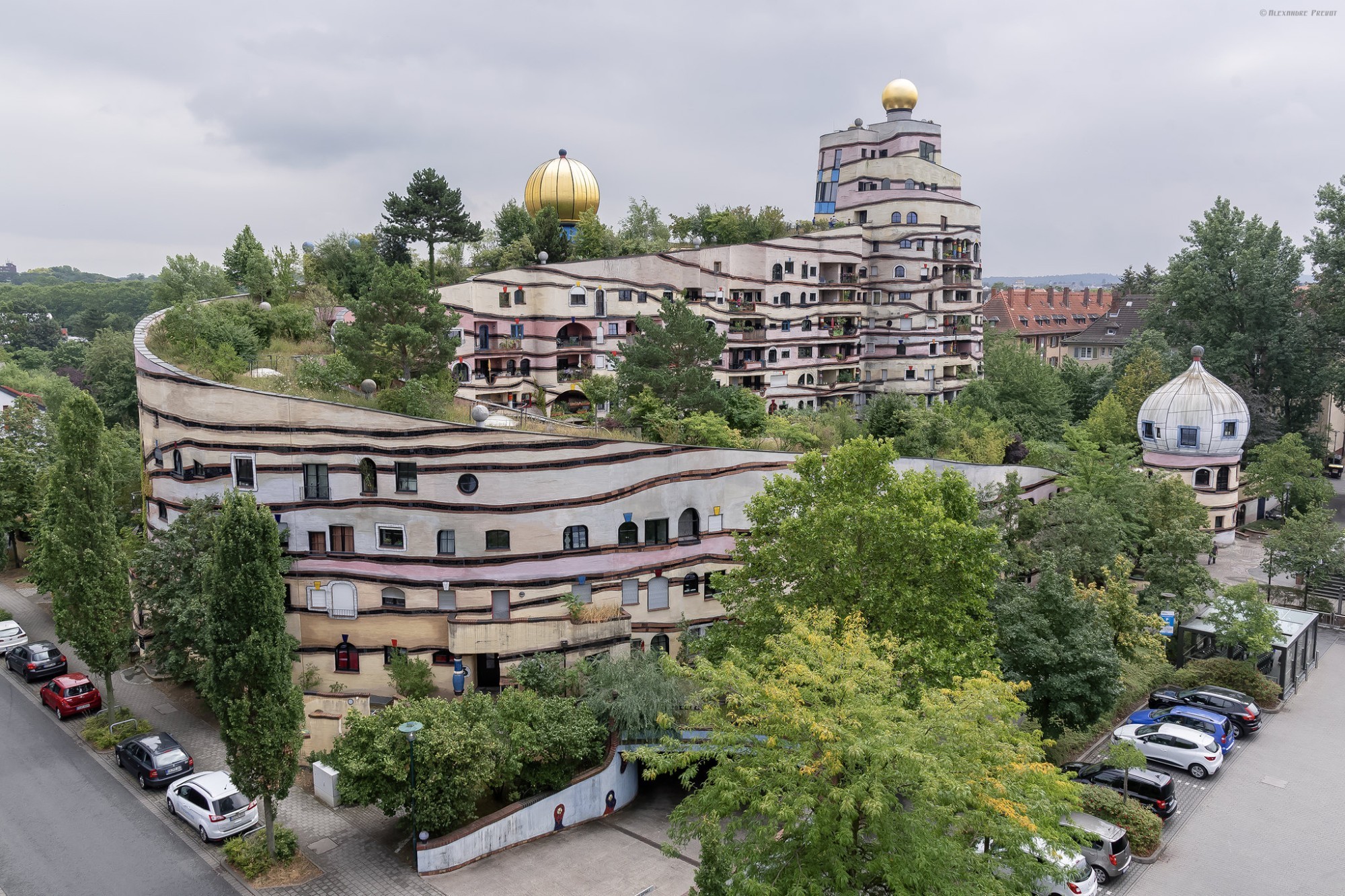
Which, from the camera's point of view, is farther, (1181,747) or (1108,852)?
(1181,747)

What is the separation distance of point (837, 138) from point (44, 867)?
64.6 m

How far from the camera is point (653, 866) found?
2609 cm

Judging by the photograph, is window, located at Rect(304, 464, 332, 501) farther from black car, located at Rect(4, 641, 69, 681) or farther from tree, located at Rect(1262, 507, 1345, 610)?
tree, located at Rect(1262, 507, 1345, 610)

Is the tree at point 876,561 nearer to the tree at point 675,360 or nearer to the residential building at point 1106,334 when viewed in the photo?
the tree at point 675,360

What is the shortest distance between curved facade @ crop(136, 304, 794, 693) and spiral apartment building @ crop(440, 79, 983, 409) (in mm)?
19691

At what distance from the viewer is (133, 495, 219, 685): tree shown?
32.1 meters

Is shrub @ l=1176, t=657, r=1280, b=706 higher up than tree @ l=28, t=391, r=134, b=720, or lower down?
lower down

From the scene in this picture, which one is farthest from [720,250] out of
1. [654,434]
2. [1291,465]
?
[1291,465]

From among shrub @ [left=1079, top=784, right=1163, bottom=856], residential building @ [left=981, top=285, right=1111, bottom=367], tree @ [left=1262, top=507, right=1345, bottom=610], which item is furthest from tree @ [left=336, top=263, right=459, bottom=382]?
residential building @ [left=981, top=285, right=1111, bottom=367]

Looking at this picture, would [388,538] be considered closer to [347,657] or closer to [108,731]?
[347,657]

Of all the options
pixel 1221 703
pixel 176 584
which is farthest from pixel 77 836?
pixel 1221 703

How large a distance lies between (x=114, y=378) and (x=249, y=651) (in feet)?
157

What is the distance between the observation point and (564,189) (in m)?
61.6

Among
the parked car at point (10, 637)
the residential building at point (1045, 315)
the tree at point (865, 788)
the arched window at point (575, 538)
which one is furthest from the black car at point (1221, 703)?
the residential building at point (1045, 315)
